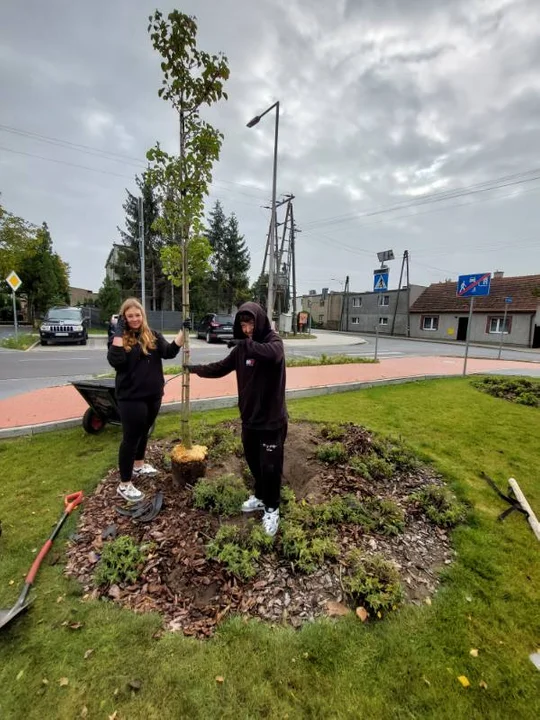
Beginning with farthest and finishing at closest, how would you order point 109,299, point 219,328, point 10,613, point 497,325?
point 497,325
point 109,299
point 219,328
point 10,613

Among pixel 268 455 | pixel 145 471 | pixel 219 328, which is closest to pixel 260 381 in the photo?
pixel 268 455

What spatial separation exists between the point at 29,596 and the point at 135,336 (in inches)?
79.2

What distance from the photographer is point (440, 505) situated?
3.27 meters

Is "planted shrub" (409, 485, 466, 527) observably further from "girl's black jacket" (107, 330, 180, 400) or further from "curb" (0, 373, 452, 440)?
"curb" (0, 373, 452, 440)

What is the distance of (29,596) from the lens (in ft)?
7.29

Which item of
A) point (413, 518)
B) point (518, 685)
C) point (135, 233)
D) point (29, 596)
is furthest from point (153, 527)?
point (135, 233)

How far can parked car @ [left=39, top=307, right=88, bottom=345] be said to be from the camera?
16828 millimetres

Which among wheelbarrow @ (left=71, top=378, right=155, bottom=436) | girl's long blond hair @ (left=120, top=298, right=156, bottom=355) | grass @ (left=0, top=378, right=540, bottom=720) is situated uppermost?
girl's long blond hair @ (left=120, top=298, right=156, bottom=355)

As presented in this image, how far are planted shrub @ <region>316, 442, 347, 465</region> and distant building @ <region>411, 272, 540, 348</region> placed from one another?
2415 centimetres

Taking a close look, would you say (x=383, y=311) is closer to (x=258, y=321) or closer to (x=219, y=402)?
(x=219, y=402)

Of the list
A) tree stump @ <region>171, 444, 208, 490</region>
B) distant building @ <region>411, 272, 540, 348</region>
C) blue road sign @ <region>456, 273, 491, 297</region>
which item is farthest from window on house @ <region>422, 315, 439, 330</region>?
tree stump @ <region>171, 444, 208, 490</region>

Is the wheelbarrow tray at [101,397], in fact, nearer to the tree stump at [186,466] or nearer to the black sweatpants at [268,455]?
the tree stump at [186,466]

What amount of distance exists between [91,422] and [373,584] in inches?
164

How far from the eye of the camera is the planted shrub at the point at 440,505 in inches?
121
